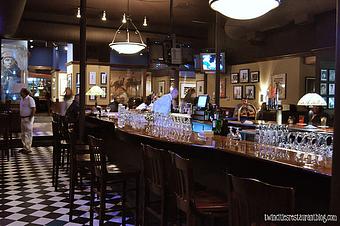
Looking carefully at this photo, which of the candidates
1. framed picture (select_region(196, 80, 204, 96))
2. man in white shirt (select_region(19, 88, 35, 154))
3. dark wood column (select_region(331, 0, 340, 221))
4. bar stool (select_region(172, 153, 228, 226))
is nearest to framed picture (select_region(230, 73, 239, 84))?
framed picture (select_region(196, 80, 204, 96))

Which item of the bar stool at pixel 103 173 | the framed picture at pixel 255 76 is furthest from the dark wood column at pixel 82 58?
the framed picture at pixel 255 76

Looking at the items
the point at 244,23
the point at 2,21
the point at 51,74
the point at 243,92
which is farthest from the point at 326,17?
the point at 51,74

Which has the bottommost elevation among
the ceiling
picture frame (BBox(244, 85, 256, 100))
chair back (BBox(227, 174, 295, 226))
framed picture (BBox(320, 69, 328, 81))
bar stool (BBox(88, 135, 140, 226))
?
bar stool (BBox(88, 135, 140, 226))

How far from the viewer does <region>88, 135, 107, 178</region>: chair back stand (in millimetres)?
3334

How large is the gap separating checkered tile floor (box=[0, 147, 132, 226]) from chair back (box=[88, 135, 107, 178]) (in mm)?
923

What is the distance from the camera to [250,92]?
11.4 metres

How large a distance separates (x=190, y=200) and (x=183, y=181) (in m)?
0.14

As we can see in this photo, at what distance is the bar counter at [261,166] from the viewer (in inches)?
81.5

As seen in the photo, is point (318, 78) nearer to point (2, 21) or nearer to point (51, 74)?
point (2, 21)

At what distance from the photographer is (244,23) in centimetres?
943

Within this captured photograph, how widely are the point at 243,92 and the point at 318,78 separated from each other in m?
3.08

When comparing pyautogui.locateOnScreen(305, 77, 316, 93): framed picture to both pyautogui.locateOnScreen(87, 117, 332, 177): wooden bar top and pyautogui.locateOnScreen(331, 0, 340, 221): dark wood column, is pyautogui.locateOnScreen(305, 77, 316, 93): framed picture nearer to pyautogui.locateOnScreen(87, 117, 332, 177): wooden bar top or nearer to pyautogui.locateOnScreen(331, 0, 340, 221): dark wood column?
pyautogui.locateOnScreen(87, 117, 332, 177): wooden bar top

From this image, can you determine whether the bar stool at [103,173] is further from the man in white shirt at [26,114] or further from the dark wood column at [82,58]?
the man in white shirt at [26,114]

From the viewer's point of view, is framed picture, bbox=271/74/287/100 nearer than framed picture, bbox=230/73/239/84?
Yes
